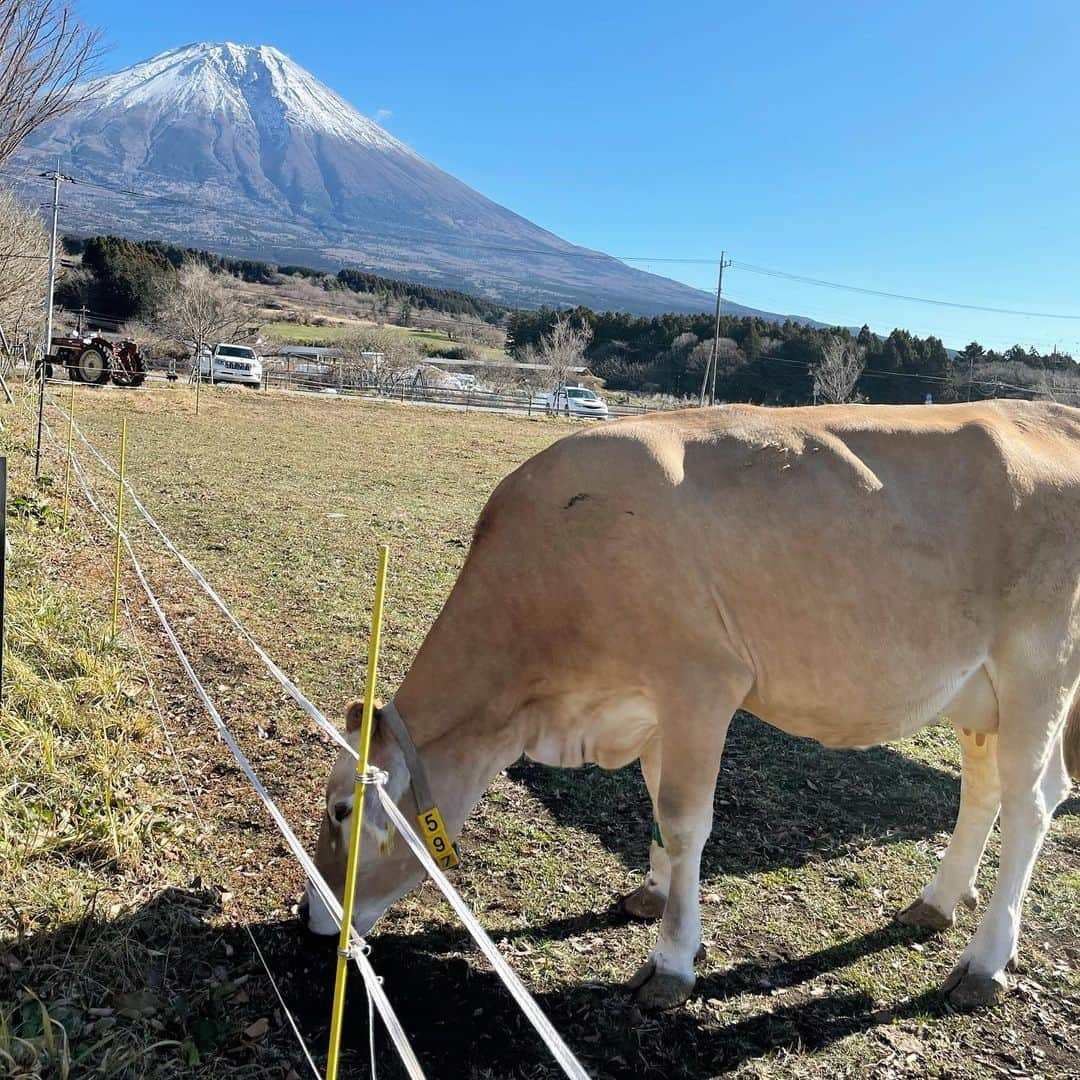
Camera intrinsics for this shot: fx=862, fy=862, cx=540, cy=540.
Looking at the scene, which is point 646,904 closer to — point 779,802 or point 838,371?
point 779,802

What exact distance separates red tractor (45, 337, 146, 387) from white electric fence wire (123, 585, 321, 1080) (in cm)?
2472

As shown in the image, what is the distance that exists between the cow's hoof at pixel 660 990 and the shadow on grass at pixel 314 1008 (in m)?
0.05

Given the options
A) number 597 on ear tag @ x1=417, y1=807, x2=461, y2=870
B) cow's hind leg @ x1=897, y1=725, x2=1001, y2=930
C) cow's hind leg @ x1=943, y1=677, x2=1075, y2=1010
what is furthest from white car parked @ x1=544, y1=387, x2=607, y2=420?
number 597 on ear tag @ x1=417, y1=807, x2=461, y2=870

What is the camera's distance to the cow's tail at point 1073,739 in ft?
12.5

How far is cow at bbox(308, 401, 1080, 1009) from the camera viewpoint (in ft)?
10.5

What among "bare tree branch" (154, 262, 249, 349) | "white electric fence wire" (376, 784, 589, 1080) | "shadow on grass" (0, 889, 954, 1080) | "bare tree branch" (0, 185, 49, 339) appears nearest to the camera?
"white electric fence wire" (376, 784, 589, 1080)

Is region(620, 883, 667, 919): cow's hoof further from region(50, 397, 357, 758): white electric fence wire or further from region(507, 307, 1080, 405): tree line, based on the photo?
region(507, 307, 1080, 405): tree line

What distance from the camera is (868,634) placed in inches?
130

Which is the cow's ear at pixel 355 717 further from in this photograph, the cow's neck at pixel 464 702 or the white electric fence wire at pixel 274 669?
the cow's neck at pixel 464 702

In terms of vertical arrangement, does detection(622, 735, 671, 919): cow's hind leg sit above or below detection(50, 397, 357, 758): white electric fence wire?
below

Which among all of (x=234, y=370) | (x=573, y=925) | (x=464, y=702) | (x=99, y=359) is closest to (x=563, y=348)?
(x=234, y=370)

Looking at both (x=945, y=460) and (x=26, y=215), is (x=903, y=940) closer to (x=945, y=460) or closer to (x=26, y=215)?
(x=945, y=460)

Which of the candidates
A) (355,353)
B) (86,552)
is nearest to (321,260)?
(355,353)

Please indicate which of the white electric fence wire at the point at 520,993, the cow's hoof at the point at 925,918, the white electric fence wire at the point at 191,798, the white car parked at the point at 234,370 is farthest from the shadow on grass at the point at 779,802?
the white car parked at the point at 234,370
